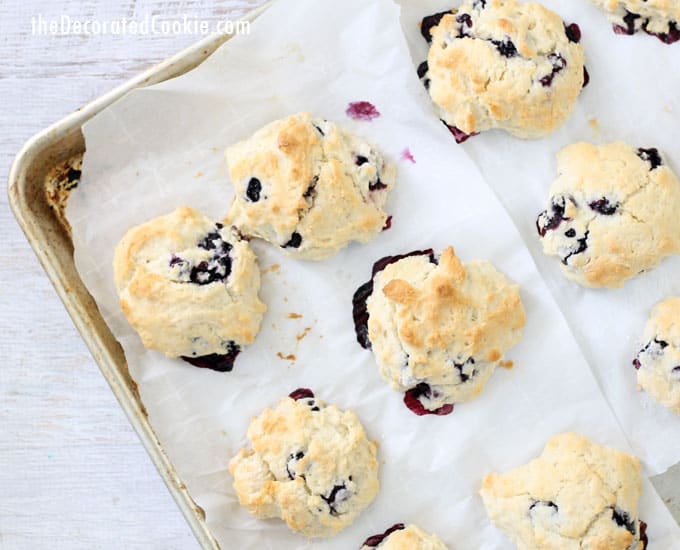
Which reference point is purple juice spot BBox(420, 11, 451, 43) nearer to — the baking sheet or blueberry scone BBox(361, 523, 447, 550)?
the baking sheet

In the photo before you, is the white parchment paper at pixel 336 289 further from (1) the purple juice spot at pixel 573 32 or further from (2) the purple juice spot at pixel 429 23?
(1) the purple juice spot at pixel 573 32

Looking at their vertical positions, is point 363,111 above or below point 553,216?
above

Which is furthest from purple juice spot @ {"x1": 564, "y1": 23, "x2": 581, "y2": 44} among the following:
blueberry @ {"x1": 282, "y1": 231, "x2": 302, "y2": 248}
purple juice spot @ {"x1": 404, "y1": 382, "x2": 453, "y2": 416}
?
purple juice spot @ {"x1": 404, "y1": 382, "x2": 453, "y2": 416}

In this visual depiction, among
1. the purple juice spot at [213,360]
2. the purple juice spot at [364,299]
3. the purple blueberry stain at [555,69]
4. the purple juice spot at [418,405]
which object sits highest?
the purple blueberry stain at [555,69]

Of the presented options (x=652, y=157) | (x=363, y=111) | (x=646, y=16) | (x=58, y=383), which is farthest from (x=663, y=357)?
(x=58, y=383)

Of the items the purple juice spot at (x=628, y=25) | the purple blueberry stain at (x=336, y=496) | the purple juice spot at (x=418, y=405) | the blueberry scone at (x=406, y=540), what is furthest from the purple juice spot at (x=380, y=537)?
the purple juice spot at (x=628, y=25)

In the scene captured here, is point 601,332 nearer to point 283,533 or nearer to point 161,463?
point 283,533

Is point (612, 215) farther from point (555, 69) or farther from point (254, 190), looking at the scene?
point (254, 190)
